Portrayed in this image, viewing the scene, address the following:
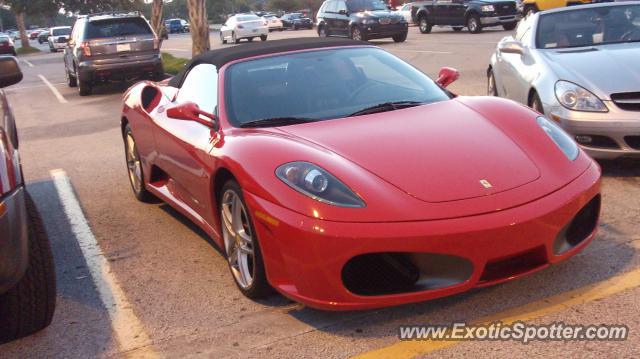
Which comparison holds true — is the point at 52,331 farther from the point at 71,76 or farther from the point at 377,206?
the point at 71,76

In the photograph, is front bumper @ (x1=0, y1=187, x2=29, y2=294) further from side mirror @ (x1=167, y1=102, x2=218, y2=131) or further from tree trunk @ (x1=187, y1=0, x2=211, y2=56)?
tree trunk @ (x1=187, y1=0, x2=211, y2=56)

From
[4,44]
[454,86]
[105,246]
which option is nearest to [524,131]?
[105,246]

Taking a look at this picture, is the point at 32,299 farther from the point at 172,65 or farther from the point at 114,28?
the point at 172,65

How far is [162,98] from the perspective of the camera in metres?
5.78

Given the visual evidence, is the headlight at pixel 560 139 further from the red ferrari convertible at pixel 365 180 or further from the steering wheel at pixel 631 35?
the steering wheel at pixel 631 35

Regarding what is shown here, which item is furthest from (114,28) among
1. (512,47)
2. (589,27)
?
(589,27)

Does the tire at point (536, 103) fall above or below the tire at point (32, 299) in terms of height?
above

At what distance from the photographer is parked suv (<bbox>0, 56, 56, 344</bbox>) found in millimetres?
3232

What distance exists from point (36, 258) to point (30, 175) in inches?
181

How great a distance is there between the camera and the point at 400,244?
328 centimetres

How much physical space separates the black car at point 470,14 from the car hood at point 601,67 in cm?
2009

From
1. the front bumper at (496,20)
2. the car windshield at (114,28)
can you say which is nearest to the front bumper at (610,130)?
the car windshield at (114,28)

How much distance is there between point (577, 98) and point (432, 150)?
2636 mm

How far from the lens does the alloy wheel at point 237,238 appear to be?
3953 millimetres
